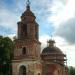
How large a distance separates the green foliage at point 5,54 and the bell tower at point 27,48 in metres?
5.95

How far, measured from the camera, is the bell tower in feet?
140

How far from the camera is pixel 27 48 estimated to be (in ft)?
141

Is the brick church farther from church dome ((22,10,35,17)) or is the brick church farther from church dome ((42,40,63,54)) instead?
church dome ((42,40,63,54))

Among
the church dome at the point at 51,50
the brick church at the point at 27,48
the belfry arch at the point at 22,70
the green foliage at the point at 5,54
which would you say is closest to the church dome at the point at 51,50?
the church dome at the point at 51,50

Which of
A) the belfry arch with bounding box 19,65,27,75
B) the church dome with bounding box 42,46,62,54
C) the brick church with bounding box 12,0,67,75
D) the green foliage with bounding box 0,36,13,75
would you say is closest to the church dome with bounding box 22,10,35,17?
the brick church with bounding box 12,0,67,75

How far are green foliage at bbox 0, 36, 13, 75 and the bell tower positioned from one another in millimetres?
5949

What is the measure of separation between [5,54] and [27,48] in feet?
23.0

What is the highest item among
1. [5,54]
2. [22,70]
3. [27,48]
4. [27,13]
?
[27,13]

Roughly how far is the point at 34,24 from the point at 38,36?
184 centimetres

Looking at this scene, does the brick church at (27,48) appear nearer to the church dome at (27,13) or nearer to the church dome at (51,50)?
the church dome at (27,13)

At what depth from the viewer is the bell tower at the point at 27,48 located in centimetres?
4259

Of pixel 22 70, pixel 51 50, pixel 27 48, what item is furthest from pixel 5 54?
pixel 51 50

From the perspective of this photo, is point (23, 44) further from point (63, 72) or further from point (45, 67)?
point (63, 72)

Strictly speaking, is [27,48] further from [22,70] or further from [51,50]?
[51,50]
